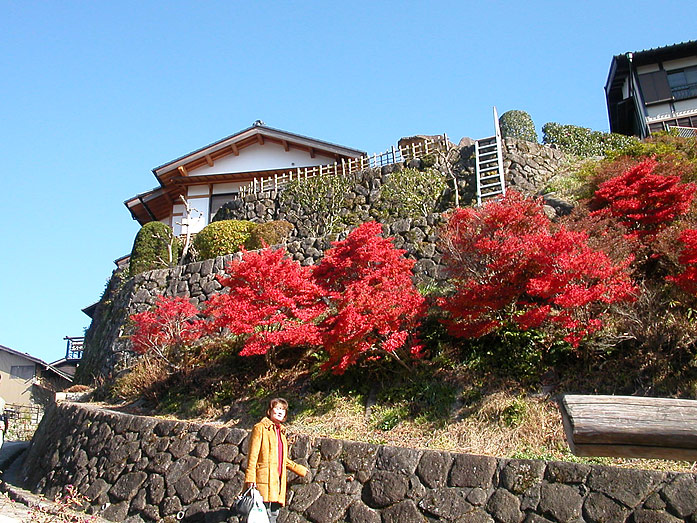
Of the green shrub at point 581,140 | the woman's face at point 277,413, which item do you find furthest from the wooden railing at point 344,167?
the woman's face at point 277,413

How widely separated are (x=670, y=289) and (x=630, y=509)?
4700 millimetres

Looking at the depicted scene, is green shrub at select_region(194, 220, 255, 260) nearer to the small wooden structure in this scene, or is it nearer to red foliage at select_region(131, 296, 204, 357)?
red foliage at select_region(131, 296, 204, 357)

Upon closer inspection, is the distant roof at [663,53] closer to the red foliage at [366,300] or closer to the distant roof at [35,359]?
the red foliage at [366,300]

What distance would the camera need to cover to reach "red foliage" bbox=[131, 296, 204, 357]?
13.5m

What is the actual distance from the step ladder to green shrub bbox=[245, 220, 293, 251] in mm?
6539

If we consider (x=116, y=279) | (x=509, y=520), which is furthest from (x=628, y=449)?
(x=116, y=279)

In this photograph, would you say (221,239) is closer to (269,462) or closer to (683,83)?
(269,462)

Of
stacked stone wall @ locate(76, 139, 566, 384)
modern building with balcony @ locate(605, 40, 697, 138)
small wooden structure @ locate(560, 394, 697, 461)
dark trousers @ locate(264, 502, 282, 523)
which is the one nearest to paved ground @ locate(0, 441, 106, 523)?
dark trousers @ locate(264, 502, 282, 523)

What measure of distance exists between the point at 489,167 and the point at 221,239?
9492 mm

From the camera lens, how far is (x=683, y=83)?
89.1 ft

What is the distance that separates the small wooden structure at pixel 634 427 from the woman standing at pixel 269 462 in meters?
3.59

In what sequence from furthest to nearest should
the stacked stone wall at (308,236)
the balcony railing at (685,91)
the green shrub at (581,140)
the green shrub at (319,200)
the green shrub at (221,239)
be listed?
the balcony railing at (685,91), the green shrub at (581,140), the green shrub at (319,200), the green shrub at (221,239), the stacked stone wall at (308,236)

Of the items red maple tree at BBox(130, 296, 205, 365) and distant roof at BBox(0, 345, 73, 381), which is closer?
red maple tree at BBox(130, 296, 205, 365)

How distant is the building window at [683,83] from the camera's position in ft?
87.9
